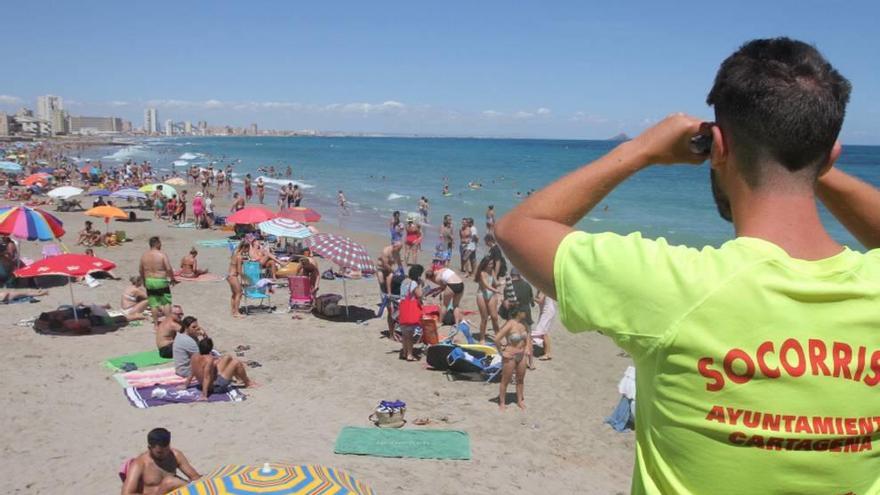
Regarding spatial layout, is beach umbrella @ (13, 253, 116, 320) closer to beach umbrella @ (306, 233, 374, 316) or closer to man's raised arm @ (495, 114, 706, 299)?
beach umbrella @ (306, 233, 374, 316)

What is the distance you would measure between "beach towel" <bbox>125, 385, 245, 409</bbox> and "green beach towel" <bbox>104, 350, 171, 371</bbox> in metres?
1.04

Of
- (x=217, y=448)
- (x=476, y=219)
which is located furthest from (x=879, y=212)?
(x=476, y=219)

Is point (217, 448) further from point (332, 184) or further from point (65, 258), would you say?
point (332, 184)

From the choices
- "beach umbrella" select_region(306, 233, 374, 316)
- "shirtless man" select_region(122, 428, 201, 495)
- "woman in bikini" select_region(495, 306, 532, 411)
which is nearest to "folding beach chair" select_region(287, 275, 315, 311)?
"beach umbrella" select_region(306, 233, 374, 316)

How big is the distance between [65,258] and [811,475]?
38.3ft

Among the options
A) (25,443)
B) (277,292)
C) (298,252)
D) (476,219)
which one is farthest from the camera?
(476,219)

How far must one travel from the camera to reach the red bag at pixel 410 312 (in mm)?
10297

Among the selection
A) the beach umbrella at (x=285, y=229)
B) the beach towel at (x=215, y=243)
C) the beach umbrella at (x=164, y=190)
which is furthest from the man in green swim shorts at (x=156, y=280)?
the beach umbrella at (x=164, y=190)

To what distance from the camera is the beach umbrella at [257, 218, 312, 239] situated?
14719 millimetres

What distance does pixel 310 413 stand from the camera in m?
8.30

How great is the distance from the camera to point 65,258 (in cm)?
1063

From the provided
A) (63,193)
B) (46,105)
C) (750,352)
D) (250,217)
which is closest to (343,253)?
(250,217)

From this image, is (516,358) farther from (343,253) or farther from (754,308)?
(754,308)

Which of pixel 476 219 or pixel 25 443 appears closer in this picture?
pixel 25 443
